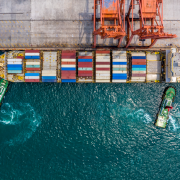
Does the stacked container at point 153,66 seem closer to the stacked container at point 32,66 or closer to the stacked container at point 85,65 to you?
the stacked container at point 85,65

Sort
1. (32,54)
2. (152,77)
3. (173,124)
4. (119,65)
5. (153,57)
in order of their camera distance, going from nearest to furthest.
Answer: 1. (32,54)
2. (119,65)
3. (153,57)
4. (152,77)
5. (173,124)

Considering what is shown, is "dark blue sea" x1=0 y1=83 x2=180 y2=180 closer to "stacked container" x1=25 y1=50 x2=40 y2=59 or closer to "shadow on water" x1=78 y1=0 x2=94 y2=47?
"stacked container" x1=25 y1=50 x2=40 y2=59

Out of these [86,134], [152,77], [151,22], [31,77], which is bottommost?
[86,134]

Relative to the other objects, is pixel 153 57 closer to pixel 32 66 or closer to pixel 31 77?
pixel 32 66

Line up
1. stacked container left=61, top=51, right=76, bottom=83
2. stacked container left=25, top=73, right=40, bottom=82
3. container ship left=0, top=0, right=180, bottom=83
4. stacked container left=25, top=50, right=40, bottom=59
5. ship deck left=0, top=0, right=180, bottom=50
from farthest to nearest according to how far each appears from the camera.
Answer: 1. ship deck left=0, top=0, right=180, bottom=50
2. stacked container left=25, top=73, right=40, bottom=82
3. container ship left=0, top=0, right=180, bottom=83
4. stacked container left=25, top=50, right=40, bottom=59
5. stacked container left=61, top=51, right=76, bottom=83

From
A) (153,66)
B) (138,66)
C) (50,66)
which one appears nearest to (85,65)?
(50,66)

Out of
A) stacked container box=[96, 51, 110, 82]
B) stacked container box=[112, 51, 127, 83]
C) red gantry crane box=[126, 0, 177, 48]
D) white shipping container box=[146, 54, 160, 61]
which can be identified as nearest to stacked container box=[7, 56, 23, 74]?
stacked container box=[96, 51, 110, 82]

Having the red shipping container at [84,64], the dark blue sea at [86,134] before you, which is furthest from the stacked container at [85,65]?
the dark blue sea at [86,134]
